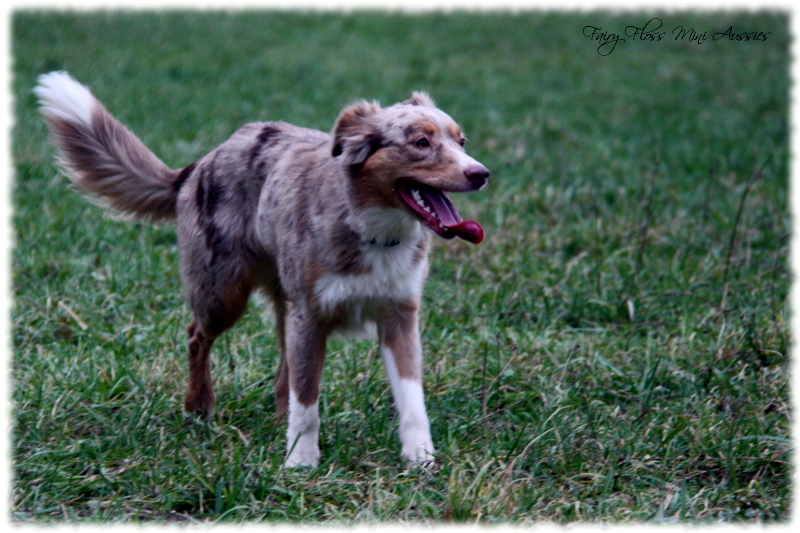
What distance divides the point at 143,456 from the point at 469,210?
3.60 metres

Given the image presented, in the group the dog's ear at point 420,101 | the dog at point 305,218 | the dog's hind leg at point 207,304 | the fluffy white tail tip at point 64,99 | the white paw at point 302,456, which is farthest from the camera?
the fluffy white tail tip at point 64,99

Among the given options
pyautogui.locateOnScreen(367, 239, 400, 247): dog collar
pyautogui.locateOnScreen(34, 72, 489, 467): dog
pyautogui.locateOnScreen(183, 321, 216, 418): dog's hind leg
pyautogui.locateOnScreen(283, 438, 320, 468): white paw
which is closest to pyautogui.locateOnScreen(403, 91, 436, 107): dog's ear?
pyautogui.locateOnScreen(34, 72, 489, 467): dog

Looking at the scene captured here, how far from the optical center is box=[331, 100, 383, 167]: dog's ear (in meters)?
3.64

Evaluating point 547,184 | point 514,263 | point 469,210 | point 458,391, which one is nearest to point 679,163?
point 547,184

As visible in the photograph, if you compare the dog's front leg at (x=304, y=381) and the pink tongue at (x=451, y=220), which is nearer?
the pink tongue at (x=451, y=220)

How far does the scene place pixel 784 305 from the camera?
5.09 m

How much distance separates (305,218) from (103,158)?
1197mm

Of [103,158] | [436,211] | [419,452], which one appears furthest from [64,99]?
[419,452]

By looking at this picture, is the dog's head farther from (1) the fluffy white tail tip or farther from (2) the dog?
(1) the fluffy white tail tip

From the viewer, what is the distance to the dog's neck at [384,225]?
3.65m

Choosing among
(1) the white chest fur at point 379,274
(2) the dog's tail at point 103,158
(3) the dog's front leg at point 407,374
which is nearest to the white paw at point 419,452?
(3) the dog's front leg at point 407,374

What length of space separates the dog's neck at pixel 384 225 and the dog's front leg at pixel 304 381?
1.38ft

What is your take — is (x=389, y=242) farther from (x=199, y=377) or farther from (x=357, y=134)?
(x=199, y=377)

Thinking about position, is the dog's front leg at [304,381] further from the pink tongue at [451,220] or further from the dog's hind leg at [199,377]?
the pink tongue at [451,220]
